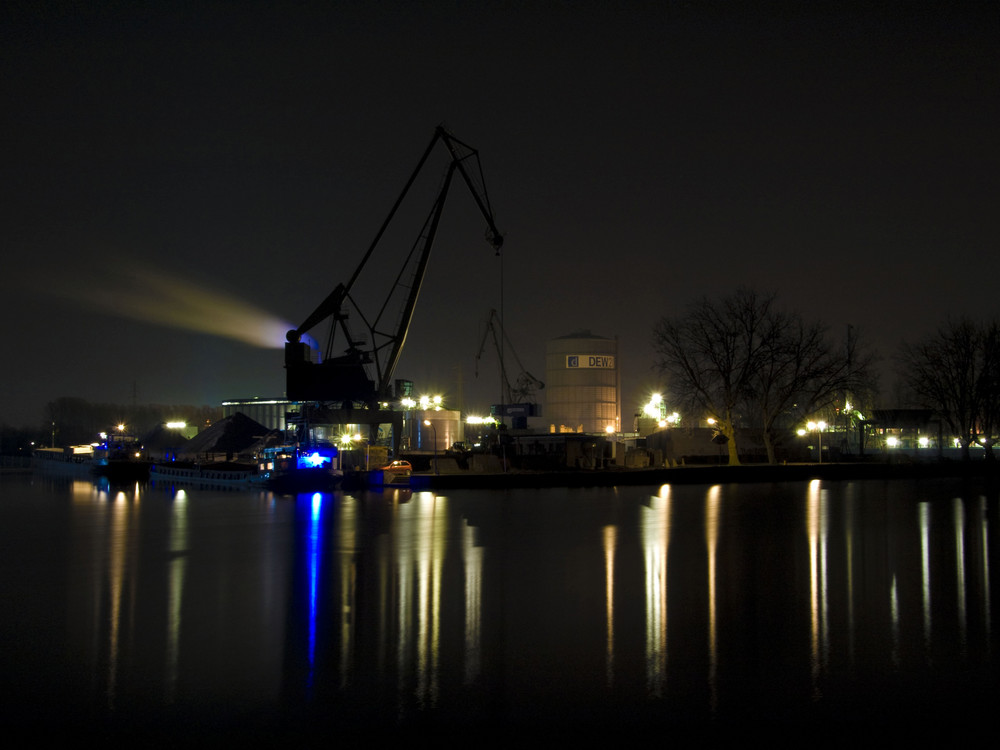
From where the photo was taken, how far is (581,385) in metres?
97.2

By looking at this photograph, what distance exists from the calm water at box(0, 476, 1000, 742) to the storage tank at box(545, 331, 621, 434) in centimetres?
7603

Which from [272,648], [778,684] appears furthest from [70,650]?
[778,684]

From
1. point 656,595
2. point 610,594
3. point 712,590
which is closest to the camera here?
point 656,595

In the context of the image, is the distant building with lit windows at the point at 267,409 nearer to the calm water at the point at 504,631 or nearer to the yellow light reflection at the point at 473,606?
the calm water at the point at 504,631

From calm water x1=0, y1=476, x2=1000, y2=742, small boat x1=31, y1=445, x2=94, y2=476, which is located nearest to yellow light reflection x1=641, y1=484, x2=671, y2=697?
calm water x1=0, y1=476, x2=1000, y2=742

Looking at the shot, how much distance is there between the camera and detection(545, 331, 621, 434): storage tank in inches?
3807

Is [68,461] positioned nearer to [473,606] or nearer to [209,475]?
[209,475]

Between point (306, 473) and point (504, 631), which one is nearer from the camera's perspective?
point (504, 631)

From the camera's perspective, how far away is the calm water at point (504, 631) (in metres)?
6.77

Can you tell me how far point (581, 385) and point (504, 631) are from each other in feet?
289

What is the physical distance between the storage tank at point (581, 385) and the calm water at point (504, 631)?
7603 cm

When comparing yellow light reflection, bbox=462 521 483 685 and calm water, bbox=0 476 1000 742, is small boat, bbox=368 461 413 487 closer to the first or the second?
calm water, bbox=0 476 1000 742

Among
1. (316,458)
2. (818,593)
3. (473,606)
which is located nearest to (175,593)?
(473,606)

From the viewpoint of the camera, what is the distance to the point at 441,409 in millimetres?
79438
